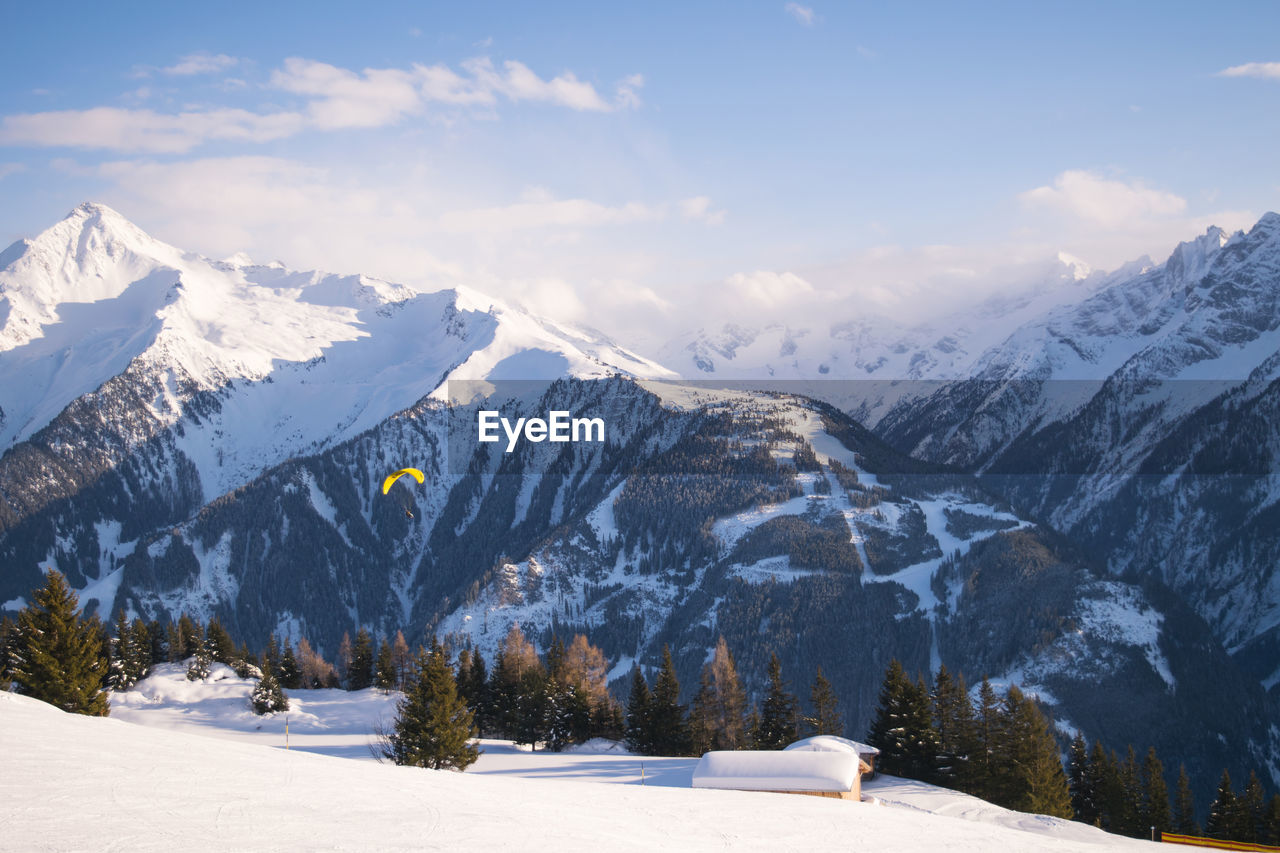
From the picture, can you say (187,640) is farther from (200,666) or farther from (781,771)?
(781,771)

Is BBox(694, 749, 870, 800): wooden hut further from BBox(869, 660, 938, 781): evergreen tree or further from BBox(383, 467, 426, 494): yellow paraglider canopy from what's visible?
BBox(383, 467, 426, 494): yellow paraglider canopy

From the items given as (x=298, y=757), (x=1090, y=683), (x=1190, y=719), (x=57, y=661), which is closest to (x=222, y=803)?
(x=298, y=757)

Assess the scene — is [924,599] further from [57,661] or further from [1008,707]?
[57,661]

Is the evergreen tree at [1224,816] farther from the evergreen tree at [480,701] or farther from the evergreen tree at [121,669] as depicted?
the evergreen tree at [121,669]

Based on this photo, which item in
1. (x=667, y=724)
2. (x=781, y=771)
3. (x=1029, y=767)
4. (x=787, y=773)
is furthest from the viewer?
(x=667, y=724)

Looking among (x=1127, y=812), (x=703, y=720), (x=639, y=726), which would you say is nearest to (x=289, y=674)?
(x=639, y=726)

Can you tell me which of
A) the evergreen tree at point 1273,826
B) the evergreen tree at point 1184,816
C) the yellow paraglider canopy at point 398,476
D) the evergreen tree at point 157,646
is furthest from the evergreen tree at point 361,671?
the evergreen tree at point 1273,826

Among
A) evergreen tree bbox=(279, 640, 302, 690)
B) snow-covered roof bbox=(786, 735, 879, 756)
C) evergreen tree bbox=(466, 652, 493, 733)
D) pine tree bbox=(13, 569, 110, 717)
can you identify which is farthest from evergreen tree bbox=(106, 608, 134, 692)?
snow-covered roof bbox=(786, 735, 879, 756)
